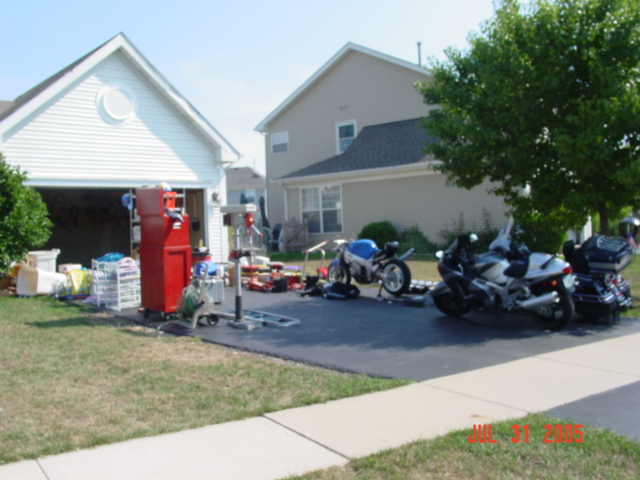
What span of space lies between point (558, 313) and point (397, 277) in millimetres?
3685

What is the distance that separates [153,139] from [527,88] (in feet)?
33.5

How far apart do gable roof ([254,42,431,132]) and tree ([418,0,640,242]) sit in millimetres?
12704

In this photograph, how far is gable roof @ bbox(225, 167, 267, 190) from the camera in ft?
145

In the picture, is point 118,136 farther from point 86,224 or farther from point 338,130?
point 338,130

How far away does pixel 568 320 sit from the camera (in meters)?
8.27

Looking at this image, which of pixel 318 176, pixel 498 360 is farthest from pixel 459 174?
pixel 318 176

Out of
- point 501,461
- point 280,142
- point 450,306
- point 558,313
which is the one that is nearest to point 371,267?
point 450,306

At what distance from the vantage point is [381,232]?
21062 mm

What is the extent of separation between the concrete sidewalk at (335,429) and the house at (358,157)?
530 inches

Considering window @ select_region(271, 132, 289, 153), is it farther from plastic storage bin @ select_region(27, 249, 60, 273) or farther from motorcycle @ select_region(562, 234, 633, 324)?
motorcycle @ select_region(562, 234, 633, 324)

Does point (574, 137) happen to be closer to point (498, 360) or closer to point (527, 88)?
point (527, 88)

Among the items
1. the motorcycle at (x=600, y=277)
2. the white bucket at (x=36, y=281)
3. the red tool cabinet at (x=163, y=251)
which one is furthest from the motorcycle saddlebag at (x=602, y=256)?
the white bucket at (x=36, y=281)

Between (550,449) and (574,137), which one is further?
(574,137)

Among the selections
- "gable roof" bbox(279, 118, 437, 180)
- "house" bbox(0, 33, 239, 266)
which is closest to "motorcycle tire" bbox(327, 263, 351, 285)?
"house" bbox(0, 33, 239, 266)
